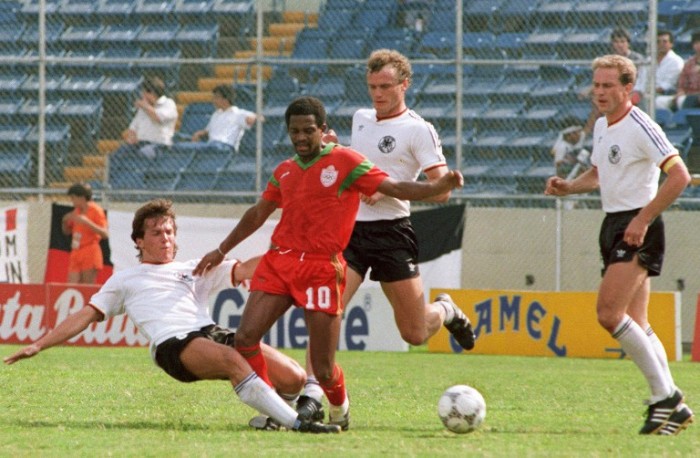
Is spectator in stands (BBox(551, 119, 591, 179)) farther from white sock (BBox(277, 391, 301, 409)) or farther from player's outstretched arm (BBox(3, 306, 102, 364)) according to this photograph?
player's outstretched arm (BBox(3, 306, 102, 364))

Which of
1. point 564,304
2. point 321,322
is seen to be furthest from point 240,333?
point 564,304

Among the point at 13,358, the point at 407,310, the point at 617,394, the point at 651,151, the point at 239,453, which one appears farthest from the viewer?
the point at 617,394

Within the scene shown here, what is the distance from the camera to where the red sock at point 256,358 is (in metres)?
7.29

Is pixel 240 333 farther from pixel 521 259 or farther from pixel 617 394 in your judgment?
pixel 521 259

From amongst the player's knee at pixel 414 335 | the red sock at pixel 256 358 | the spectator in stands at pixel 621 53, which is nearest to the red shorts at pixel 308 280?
the red sock at pixel 256 358

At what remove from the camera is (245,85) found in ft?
59.3

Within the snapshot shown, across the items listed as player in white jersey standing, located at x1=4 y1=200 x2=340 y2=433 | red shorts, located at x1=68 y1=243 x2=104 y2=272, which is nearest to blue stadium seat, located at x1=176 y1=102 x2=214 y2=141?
red shorts, located at x1=68 y1=243 x2=104 y2=272

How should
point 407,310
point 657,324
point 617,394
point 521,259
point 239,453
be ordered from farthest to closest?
point 521,259 < point 657,324 < point 617,394 < point 407,310 < point 239,453

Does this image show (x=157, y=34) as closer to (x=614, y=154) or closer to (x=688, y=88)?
(x=688, y=88)

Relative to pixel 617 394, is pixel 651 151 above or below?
above

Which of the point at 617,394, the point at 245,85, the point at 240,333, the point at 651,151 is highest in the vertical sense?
the point at 245,85

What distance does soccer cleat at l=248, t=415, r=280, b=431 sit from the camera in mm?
7281

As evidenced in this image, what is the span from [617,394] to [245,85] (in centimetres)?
916

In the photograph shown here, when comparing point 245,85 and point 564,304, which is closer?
point 564,304
